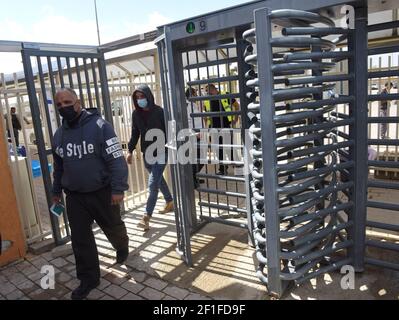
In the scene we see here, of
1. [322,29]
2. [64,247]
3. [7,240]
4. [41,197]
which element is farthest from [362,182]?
[41,197]

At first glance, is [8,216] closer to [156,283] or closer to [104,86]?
[156,283]

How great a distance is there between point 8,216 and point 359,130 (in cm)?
389

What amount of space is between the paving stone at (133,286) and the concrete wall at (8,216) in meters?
1.62

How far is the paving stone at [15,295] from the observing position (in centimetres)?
331

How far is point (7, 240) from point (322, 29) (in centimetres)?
401

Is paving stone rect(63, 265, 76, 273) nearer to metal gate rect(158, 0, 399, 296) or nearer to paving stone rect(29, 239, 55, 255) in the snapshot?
paving stone rect(29, 239, 55, 255)

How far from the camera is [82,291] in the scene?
126 inches

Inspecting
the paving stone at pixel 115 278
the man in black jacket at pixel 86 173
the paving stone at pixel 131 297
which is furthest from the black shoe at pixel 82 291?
the paving stone at pixel 131 297

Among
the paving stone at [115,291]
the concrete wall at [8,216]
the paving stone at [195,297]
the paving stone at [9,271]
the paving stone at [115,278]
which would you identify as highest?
the concrete wall at [8,216]

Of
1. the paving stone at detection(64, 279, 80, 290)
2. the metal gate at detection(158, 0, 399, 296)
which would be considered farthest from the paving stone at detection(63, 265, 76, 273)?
the metal gate at detection(158, 0, 399, 296)

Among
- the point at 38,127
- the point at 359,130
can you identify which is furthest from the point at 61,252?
the point at 359,130

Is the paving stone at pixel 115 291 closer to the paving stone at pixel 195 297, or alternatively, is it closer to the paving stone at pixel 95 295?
the paving stone at pixel 95 295
